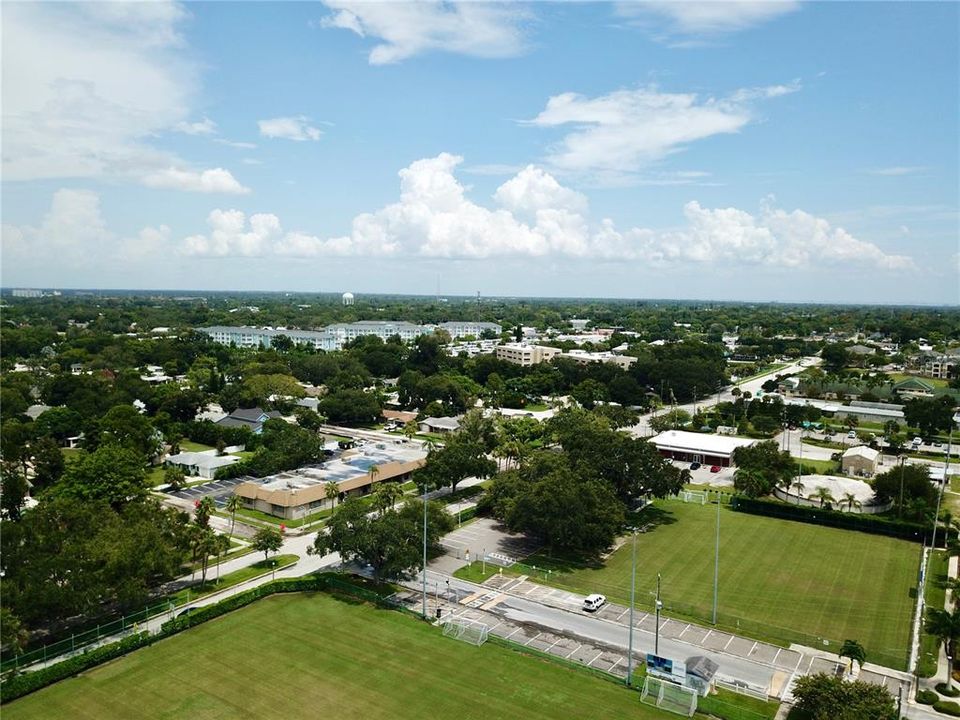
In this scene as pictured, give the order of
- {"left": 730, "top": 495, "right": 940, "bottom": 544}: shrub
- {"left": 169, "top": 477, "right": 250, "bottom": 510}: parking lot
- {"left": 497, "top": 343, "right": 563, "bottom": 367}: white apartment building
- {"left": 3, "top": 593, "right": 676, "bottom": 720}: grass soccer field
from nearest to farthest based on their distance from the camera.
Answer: {"left": 3, "top": 593, "right": 676, "bottom": 720}: grass soccer field, {"left": 730, "top": 495, "right": 940, "bottom": 544}: shrub, {"left": 169, "top": 477, "right": 250, "bottom": 510}: parking lot, {"left": 497, "top": 343, "right": 563, "bottom": 367}: white apartment building

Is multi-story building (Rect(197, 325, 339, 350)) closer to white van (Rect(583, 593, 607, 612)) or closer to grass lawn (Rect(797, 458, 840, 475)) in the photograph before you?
grass lawn (Rect(797, 458, 840, 475))

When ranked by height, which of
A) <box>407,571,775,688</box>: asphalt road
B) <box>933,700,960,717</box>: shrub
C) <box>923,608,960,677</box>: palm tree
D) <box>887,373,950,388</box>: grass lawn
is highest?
<box>887,373,950,388</box>: grass lawn

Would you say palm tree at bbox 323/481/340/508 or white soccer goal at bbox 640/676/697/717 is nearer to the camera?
white soccer goal at bbox 640/676/697/717

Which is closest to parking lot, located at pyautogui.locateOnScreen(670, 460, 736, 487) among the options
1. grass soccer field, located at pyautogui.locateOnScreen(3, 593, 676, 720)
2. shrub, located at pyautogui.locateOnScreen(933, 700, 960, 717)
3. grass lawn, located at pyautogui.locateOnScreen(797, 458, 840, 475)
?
grass lawn, located at pyautogui.locateOnScreen(797, 458, 840, 475)

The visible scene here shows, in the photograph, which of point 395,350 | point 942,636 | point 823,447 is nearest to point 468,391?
point 395,350

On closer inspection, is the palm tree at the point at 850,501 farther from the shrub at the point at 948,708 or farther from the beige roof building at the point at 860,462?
the shrub at the point at 948,708

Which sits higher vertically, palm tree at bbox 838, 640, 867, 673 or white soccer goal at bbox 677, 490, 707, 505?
palm tree at bbox 838, 640, 867, 673
